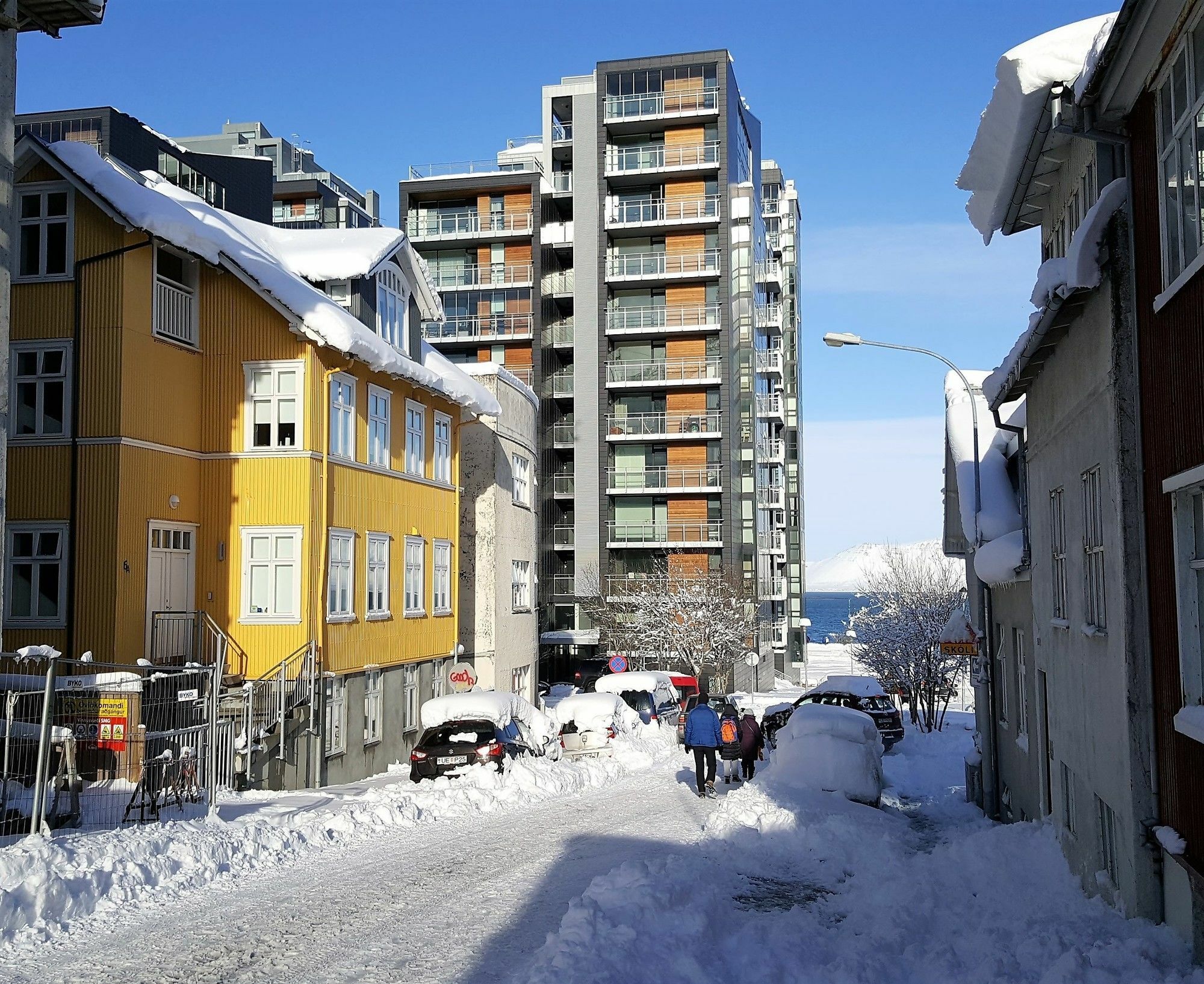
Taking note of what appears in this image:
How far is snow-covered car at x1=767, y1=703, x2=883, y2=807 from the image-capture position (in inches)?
743

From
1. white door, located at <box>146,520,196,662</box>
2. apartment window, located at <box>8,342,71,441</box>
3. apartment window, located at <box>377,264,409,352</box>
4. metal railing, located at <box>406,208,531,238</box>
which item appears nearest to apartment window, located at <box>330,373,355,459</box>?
white door, located at <box>146,520,196,662</box>

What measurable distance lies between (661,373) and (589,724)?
37606 mm

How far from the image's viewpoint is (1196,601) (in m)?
8.18

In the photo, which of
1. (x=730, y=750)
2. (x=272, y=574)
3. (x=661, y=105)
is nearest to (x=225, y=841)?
(x=272, y=574)

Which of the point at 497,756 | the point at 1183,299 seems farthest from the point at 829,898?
the point at 497,756

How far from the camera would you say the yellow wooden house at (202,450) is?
22312 millimetres

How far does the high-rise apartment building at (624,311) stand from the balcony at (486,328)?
10cm

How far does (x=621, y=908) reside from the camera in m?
10.6

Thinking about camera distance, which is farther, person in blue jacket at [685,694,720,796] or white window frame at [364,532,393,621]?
white window frame at [364,532,393,621]

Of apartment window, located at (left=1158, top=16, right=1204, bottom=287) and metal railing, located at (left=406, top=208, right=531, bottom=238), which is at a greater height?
metal railing, located at (left=406, top=208, right=531, bottom=238)

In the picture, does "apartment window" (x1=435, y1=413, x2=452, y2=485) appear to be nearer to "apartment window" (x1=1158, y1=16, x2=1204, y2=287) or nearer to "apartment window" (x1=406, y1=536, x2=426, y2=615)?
"apartment window" (x1=406, y1=536, x2=426, y2=615)

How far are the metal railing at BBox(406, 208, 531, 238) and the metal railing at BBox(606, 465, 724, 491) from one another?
14.4m

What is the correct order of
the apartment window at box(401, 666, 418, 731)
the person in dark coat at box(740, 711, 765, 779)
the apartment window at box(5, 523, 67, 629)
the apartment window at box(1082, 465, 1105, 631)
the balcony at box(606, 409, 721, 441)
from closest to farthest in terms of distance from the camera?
the apartment window at box(1082, 465, 1105, 631)
the apartment window at box(5, 523, 67, 629)
the person in dark coat at box(740, 711, 765, 779)
the apartment window at box(401, 666, 418, 731)
the balcony at box(606, 409, 721, 441)

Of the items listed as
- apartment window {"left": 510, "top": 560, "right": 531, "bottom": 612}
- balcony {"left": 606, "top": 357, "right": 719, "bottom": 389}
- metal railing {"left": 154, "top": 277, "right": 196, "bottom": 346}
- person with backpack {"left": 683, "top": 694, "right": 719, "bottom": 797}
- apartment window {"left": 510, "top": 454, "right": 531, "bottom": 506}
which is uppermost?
balcony {"left": 606, "top": 357, "right": 719, "bottom": 389}
